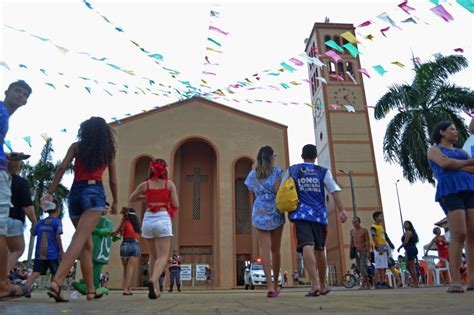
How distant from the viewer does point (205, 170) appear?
90.8ft

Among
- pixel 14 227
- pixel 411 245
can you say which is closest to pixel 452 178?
pixel 14 227

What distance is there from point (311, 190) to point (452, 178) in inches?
61.9

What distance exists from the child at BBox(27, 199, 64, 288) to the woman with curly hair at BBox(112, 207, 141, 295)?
135cm

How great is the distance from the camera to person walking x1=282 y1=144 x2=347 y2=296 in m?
4.61

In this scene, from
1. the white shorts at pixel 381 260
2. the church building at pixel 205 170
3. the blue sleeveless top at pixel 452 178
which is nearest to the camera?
the blue sleeveless top at pixel 452 178

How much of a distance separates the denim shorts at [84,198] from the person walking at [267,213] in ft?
6.56

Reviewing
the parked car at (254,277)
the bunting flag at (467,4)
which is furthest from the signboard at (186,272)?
the bunting flag at (467,4)

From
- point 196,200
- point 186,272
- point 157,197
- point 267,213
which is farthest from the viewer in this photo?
point 196,200

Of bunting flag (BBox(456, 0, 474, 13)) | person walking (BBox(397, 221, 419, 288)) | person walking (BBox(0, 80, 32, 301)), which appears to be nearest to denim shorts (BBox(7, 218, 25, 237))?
person walking (BBox(0, 80, 32, 301))

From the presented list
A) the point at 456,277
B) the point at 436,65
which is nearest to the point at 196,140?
the point at 436,65

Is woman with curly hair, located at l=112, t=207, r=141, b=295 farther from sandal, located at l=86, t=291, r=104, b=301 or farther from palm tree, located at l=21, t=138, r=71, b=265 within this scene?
palm tree, located at l=21, t=138, r=71, b=265

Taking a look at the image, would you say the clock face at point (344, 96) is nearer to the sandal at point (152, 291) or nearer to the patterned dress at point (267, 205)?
the patterned dress at point (267, 205)

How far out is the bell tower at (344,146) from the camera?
93.4ft

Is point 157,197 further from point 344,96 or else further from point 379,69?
point 344,96
